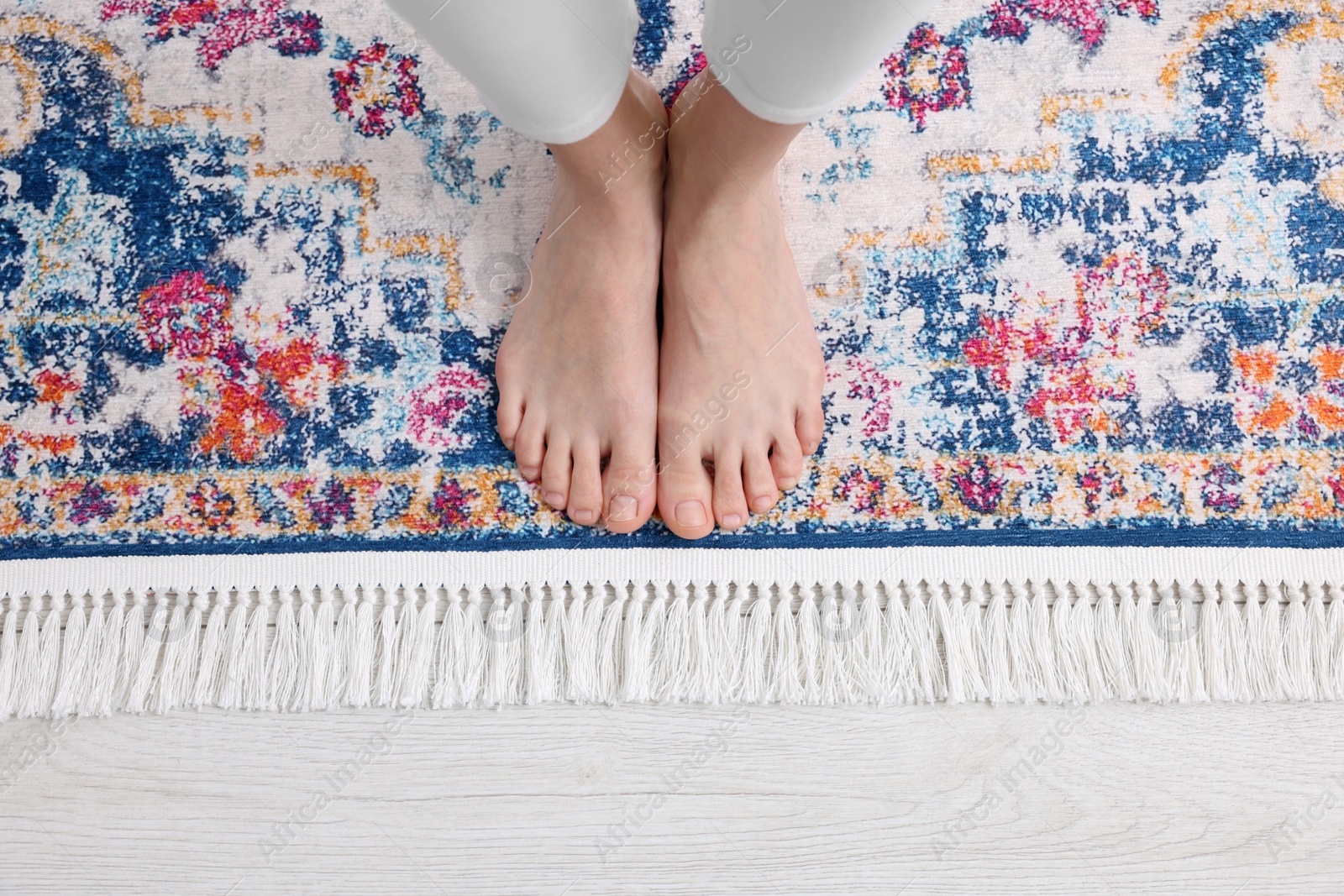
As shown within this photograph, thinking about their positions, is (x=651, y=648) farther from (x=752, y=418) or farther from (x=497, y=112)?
(x=497, y=112)

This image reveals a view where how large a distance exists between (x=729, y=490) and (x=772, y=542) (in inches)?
2.2

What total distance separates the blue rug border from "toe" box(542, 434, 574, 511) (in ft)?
0.11

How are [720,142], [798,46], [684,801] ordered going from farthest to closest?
1. [684,801]
2. [720,142]
3. [798,46]

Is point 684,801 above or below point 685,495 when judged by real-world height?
below

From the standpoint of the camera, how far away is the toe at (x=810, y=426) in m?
0.69

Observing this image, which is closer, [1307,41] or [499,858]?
[499,858]

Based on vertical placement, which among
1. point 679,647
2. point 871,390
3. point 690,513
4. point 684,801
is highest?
point 871,390

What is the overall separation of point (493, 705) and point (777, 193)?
0.48 metres

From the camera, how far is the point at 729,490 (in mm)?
679

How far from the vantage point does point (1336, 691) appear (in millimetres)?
666

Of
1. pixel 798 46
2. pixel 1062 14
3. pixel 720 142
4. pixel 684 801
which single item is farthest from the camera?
pixel 1062 14

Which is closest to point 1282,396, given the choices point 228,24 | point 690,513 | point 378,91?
point 690,513

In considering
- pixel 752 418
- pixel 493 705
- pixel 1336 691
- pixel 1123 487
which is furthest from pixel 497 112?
pixel 1336 691

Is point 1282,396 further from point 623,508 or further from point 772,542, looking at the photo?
point 623,508
